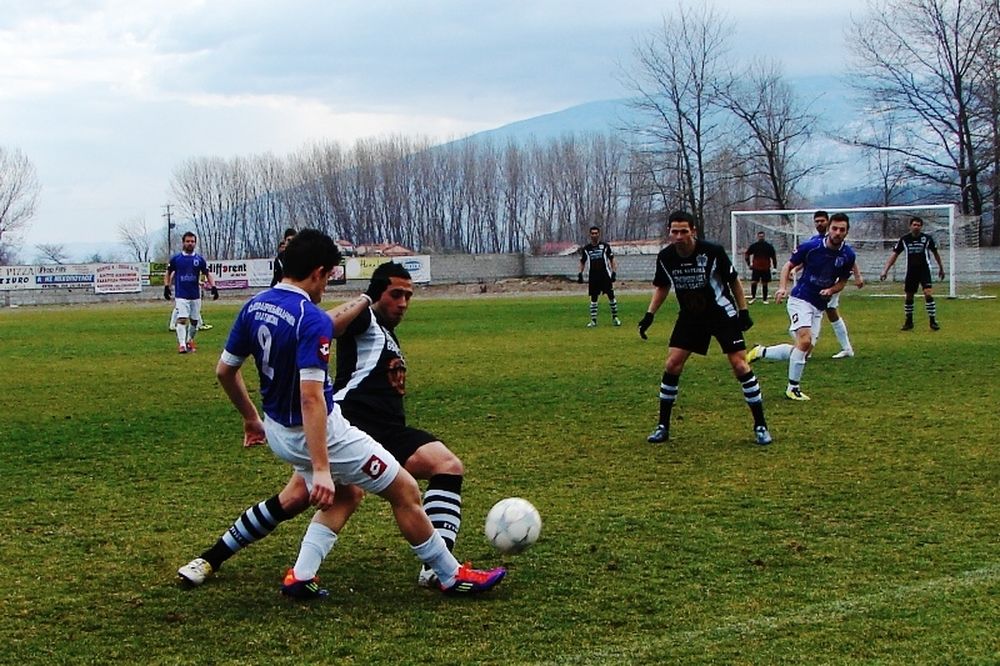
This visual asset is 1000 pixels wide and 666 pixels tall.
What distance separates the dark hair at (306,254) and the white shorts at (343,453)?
2.12 feet

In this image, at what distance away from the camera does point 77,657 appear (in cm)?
468

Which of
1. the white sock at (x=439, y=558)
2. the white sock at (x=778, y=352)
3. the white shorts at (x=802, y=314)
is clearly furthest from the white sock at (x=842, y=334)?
the white sock at (x=439, y=558)

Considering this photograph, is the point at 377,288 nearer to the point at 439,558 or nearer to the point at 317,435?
the point at 317,435

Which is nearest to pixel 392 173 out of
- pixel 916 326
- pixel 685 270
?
pixel 916 326

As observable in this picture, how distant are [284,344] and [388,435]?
0.98 meters

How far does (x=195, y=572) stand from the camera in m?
5.64

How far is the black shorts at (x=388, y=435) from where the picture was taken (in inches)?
225

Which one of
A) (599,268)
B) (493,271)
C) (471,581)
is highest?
(599,268)

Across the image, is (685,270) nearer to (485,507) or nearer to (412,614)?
(485,507)

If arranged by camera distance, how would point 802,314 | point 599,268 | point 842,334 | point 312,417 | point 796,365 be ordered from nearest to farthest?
1. point 312,417
2. point 796,365
3. point 802,314
4. point 842,334
5. point 599,268

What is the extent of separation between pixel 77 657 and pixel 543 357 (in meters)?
13.1

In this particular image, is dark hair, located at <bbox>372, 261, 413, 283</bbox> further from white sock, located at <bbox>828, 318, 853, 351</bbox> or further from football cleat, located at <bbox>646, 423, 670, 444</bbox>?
white sock, located at <bbox>828, 318, 853, 351</bbox>

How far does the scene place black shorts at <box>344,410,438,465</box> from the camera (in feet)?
18.7

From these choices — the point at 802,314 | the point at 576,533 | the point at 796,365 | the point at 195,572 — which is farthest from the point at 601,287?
the point at 195,572
